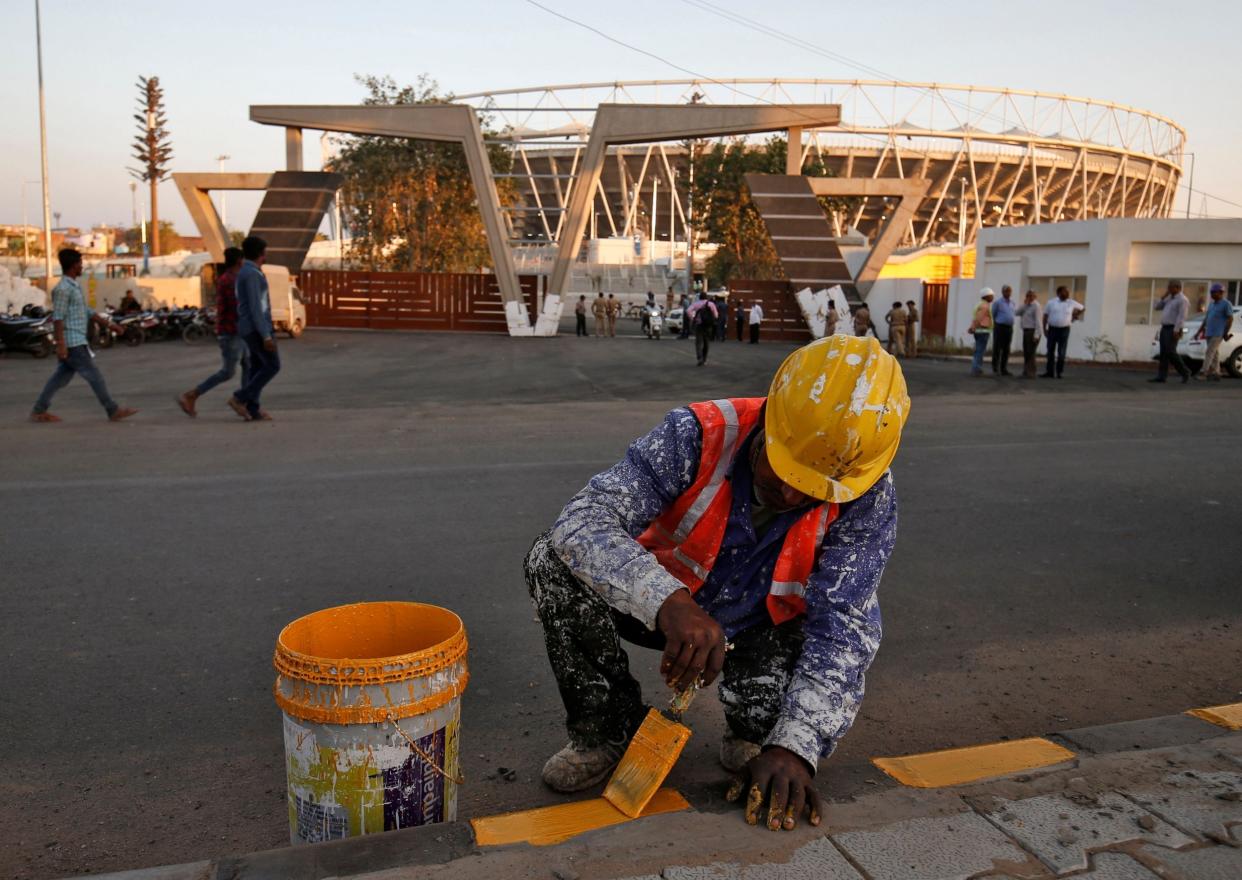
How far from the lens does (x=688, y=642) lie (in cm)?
237

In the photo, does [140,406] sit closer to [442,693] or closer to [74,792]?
[74,792]

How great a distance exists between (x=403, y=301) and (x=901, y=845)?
116ft

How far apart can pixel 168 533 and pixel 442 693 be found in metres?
4.37

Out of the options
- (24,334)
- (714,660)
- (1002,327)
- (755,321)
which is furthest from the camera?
(755,321)

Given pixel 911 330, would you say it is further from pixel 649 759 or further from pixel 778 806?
pixel 778 806

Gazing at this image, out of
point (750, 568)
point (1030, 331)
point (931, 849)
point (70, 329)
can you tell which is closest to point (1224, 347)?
point (1030, 331)

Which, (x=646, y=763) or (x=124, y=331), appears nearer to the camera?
(x=646, y=763)

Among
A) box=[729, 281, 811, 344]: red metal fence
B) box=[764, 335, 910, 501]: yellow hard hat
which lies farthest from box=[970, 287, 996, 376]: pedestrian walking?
box=[764, 335, 910, 501]: yellow hard hat

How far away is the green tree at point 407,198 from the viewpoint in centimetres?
4034

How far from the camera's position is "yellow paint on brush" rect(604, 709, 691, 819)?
260 cm

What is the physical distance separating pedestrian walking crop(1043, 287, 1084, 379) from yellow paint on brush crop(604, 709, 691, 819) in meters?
17.1

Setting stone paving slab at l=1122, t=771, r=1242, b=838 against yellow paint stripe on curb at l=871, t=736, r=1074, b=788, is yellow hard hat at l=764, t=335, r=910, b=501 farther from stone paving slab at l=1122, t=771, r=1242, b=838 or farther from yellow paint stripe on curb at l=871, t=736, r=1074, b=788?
stone paving slab at l=1122, t=771, r=1242, b=838

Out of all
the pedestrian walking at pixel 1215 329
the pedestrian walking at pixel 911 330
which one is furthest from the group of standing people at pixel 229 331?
the pedestrian walking at pixel 911 330

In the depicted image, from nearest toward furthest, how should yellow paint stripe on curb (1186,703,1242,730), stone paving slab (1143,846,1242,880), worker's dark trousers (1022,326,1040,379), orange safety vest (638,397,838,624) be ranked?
1. stone paving slab (1143,846,1242,880)
2. orange safety vest (638,397,838,624)
3. yellow paint stripe on curb (1186,703,1242,730)
4. worker's dark trousers (1022,326,1040,379)
